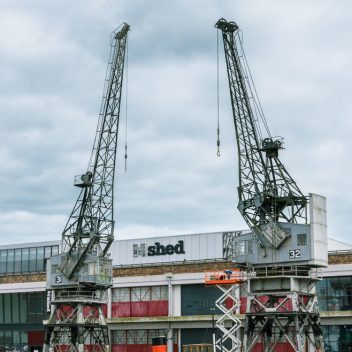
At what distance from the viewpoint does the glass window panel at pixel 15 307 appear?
105688mm

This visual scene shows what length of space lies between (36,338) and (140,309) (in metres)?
17.0

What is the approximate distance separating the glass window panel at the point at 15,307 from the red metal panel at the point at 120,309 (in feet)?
55.0

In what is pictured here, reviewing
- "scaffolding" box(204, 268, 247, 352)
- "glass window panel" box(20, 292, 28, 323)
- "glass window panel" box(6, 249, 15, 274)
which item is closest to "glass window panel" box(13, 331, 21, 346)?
"glass window panel" box(20, 292, 28, 323)

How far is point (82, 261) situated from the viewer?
276ft

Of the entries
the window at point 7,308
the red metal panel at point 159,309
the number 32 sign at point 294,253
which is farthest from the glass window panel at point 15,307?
the number 32 sign at point 294,253

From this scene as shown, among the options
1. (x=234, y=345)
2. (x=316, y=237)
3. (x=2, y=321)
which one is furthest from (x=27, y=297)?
(x=316, y=237)

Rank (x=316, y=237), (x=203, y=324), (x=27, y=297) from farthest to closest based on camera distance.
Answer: (x=27, y=297)
(x=203, y=324)
(x=316, y=237)

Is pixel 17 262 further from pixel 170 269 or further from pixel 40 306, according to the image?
pixel 170 269

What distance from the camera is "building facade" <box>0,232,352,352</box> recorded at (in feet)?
268

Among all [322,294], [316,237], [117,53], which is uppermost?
[117,53]

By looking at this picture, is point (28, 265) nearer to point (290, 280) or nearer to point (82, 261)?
point (82, 261)

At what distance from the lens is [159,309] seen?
9175 centimetres

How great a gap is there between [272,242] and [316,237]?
4.04 metres

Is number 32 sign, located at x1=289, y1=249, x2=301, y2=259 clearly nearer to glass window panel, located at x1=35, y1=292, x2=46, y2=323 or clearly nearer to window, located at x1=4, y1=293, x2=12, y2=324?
glass window panel, located at x1=35, y1=292, x2=46, y2=323
